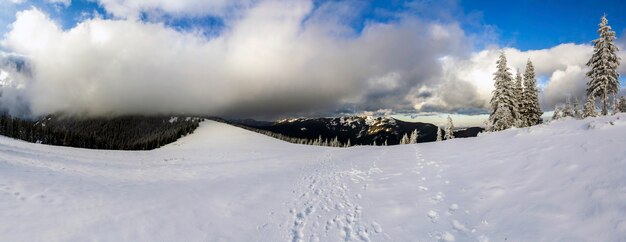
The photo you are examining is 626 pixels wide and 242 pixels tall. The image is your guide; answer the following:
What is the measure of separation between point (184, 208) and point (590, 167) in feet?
54.8

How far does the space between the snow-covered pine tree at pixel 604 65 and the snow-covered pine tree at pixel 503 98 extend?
9.46 meters

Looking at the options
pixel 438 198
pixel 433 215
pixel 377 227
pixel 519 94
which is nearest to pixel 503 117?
pixel 519 94

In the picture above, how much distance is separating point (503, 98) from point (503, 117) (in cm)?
313

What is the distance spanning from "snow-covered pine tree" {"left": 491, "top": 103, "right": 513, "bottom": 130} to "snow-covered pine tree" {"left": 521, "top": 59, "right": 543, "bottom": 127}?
19.8 feet

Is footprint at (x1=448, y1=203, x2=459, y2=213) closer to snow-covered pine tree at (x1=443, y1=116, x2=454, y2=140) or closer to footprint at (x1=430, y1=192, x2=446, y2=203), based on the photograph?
footprint at (x1=430, y1=192, x2=446, y2=203)

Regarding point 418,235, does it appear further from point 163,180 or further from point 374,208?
point 163,180

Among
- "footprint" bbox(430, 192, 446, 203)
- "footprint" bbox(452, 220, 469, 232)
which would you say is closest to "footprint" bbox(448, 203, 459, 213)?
"footprint" bbox(430, 192, 446, 203)

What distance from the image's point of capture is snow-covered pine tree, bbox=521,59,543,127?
48406mm

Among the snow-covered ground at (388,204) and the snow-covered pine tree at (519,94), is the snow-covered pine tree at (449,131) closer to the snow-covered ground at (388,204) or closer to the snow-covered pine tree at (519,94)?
the snow-covered pine tree at (519,94)

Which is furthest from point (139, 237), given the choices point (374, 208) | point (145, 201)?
point (374, 208)

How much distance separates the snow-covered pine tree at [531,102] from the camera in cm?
4841

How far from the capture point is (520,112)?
48.7 m

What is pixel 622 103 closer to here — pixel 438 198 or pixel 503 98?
pixel 503 98

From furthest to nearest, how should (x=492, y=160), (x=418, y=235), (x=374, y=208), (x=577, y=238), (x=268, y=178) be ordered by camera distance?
(x=268, y=178), (x=492, y=160), (x=374, y=208), (x=418, y=235), (x=577, y=238)
